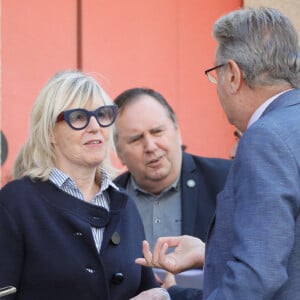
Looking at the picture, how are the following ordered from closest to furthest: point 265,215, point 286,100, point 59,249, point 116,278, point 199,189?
point 265,215
point 286,100
point 59,249
point 116,278
point 199,189

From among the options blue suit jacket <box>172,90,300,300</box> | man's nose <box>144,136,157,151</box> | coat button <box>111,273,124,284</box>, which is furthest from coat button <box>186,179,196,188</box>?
blue suit jacket <box>172,90,300,300</box>

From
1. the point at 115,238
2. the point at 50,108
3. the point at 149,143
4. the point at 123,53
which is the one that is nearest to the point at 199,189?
the point at 149,143

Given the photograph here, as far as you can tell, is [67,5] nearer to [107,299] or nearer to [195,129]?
[195,129]

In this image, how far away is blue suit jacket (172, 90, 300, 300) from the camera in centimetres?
174

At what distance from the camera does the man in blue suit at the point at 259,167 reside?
5.71 ft

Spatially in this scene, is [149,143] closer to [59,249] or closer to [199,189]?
[199,189]

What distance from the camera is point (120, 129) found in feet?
11.9

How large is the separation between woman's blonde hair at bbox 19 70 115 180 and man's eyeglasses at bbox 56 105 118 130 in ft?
0.08

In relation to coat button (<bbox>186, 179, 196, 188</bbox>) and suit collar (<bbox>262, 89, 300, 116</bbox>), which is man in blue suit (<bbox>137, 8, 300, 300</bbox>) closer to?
suit collar (<bbox>262, 89, 300, 116</bbox>)

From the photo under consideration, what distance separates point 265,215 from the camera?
175 centimetres

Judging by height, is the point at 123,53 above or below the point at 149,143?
above

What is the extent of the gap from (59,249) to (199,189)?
109cm

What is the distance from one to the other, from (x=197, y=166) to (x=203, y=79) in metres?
1.29

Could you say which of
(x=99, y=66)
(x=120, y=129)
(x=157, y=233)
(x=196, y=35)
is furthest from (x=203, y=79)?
(x=157, y=233)
